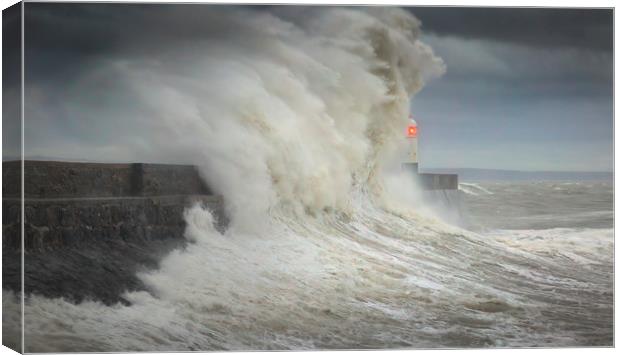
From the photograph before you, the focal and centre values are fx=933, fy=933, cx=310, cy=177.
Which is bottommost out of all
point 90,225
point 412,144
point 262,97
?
point 90,225

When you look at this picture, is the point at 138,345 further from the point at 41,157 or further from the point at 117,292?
the point at 41,157

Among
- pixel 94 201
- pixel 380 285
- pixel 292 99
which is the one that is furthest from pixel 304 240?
pixel 94 201

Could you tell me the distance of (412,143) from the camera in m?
7.23

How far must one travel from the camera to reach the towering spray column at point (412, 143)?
7125mm

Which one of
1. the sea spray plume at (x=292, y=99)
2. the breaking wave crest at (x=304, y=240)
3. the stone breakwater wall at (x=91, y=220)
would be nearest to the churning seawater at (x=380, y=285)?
the breaking wave crest at (x=304, y=240)

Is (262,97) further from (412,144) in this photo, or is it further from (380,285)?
(380,285)

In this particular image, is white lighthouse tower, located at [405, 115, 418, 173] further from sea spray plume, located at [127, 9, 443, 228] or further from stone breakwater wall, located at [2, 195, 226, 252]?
stone breakwater wall, located at [2, 195, 226, 252]

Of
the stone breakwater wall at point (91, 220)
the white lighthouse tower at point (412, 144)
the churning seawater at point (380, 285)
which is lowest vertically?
the churning seawater at point (380, 285)

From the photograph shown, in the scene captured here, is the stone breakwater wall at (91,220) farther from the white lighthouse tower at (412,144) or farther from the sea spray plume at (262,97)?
the white lighthouse tower at (412,144)

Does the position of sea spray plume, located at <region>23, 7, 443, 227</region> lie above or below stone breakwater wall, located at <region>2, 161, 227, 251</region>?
above

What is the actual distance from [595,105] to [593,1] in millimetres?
775

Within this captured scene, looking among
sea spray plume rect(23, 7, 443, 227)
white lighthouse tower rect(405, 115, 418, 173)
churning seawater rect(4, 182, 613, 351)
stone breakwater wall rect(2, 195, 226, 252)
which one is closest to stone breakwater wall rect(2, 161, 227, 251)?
stone breakwater wall rect(2, 195, 226, 252)

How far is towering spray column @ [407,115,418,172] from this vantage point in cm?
712

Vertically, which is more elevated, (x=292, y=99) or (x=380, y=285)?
(x=292, y=99)
